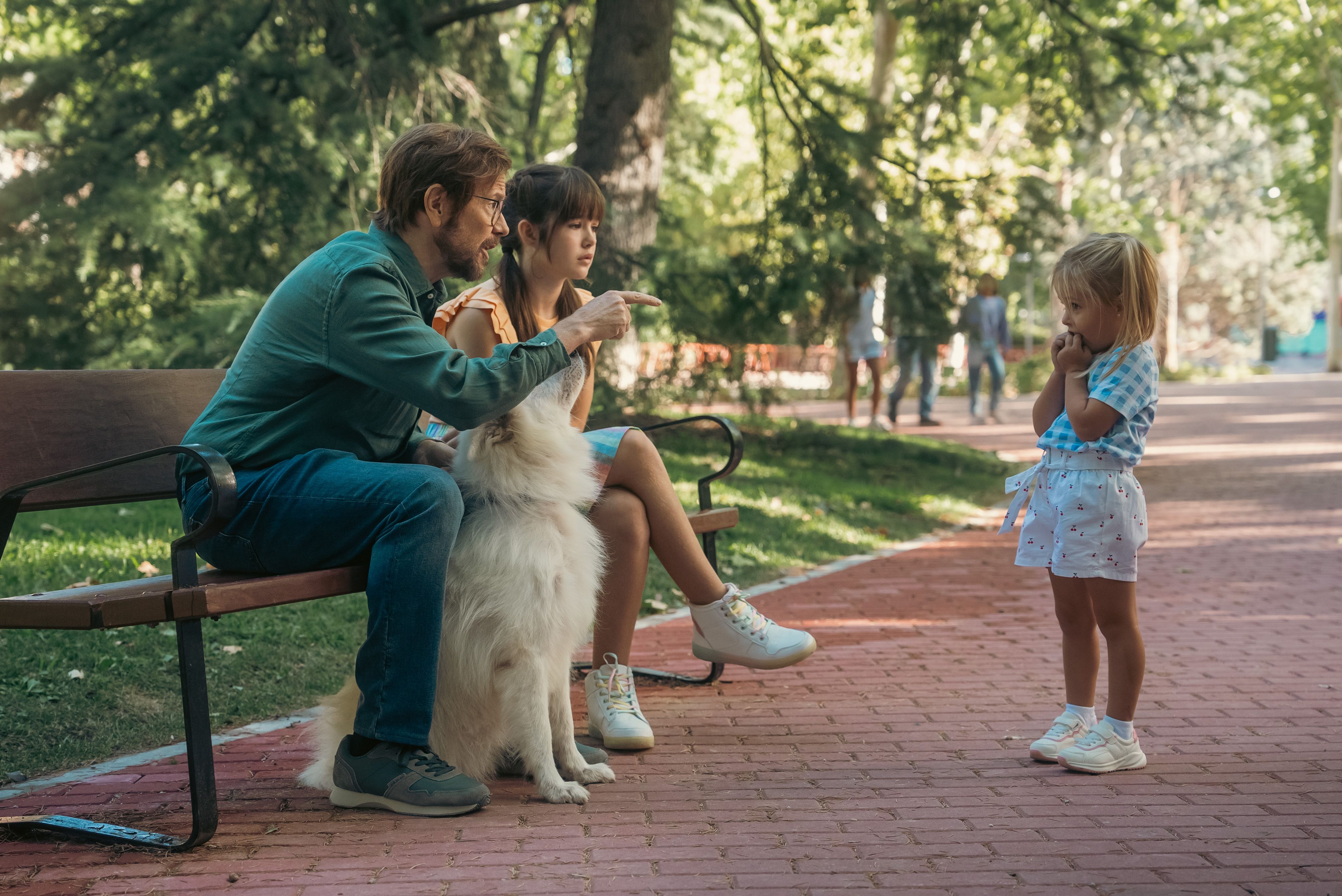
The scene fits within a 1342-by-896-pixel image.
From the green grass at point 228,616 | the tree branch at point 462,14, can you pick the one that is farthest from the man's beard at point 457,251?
the tree branch at point 462,14

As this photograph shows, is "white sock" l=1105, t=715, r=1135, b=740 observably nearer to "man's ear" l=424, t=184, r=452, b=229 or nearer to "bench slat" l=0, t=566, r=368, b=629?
"bench slat" l=0, t=566, r=368, b=629

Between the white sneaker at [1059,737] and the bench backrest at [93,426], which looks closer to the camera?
the bench backrest at [93,426]

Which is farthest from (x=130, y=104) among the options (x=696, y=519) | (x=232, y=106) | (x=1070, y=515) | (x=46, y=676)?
(x=1070, y=515)

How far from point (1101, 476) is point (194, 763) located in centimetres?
257

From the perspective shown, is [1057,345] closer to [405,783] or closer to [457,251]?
[457,251]

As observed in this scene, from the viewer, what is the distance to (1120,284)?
3529mm

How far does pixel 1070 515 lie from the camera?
3.60m

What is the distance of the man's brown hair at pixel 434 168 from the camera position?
129 inches

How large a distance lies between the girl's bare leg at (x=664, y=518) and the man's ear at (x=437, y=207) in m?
0.91

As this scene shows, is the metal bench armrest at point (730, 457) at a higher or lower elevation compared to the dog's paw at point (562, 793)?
higher

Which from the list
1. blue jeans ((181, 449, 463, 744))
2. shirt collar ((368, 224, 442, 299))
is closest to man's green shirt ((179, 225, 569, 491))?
shirt collar ((368, 224, 442, 299))

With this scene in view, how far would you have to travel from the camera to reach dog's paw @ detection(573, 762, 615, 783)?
348 cm

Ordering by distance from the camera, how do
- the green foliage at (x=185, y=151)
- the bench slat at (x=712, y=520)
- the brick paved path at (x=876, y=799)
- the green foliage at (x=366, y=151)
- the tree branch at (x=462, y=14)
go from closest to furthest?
the brick paved path at (x=876, y=799) < the bench slat at (x=712, y=520) < the green foliage at (x=185, y=151) < the green foliage at (x=366, y=151) < the tree branch at (x=462, y=14)

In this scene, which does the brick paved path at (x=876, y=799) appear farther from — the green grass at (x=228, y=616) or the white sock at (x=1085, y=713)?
the green grass at (x=228, y=616)
